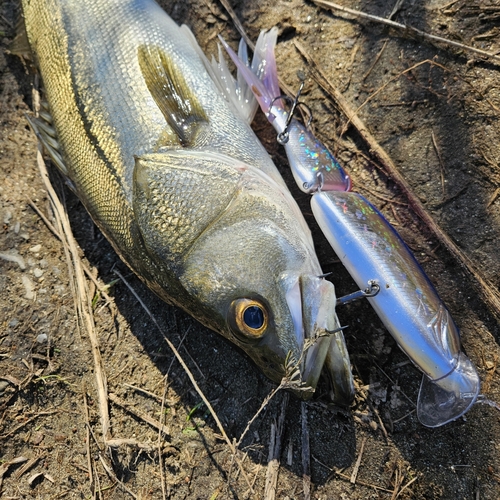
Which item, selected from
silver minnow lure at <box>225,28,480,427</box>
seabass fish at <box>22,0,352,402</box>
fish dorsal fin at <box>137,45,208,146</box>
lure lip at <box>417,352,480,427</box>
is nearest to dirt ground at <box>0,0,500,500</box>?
lure lip at <box>417,352,480,427</box>

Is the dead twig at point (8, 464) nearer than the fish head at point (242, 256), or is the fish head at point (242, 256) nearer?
the fish head at point (242, 256)

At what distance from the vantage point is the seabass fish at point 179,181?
2377 mm

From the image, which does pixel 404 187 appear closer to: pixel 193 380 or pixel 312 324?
pixel 312 324

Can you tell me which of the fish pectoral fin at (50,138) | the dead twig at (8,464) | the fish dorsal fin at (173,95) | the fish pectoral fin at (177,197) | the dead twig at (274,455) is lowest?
the dead twig at (8,464)

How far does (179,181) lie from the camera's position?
2.66 meters

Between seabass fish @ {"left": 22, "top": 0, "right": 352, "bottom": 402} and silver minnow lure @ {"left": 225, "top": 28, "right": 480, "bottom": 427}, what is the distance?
21 centimetres

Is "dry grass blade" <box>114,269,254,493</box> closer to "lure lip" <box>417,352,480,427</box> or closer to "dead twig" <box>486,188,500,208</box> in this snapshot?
"lure lip" <box>417,352,480,427</box>

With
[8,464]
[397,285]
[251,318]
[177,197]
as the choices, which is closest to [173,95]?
[177,197]

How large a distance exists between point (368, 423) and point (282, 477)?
0.68 meters

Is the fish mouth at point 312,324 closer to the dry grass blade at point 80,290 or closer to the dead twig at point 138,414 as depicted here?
the dead twig at point 138,414

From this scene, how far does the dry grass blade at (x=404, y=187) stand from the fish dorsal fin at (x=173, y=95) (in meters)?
0.98

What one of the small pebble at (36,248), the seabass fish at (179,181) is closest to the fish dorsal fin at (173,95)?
the seabass fish at (179,181)

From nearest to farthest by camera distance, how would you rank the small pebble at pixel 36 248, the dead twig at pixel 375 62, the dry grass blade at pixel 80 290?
the dead twig at pixel 375 62, the dry grass blade at pixel 80 290, the small pebble at pixel 36 248

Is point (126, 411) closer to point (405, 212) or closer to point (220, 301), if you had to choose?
point (220, 301)
